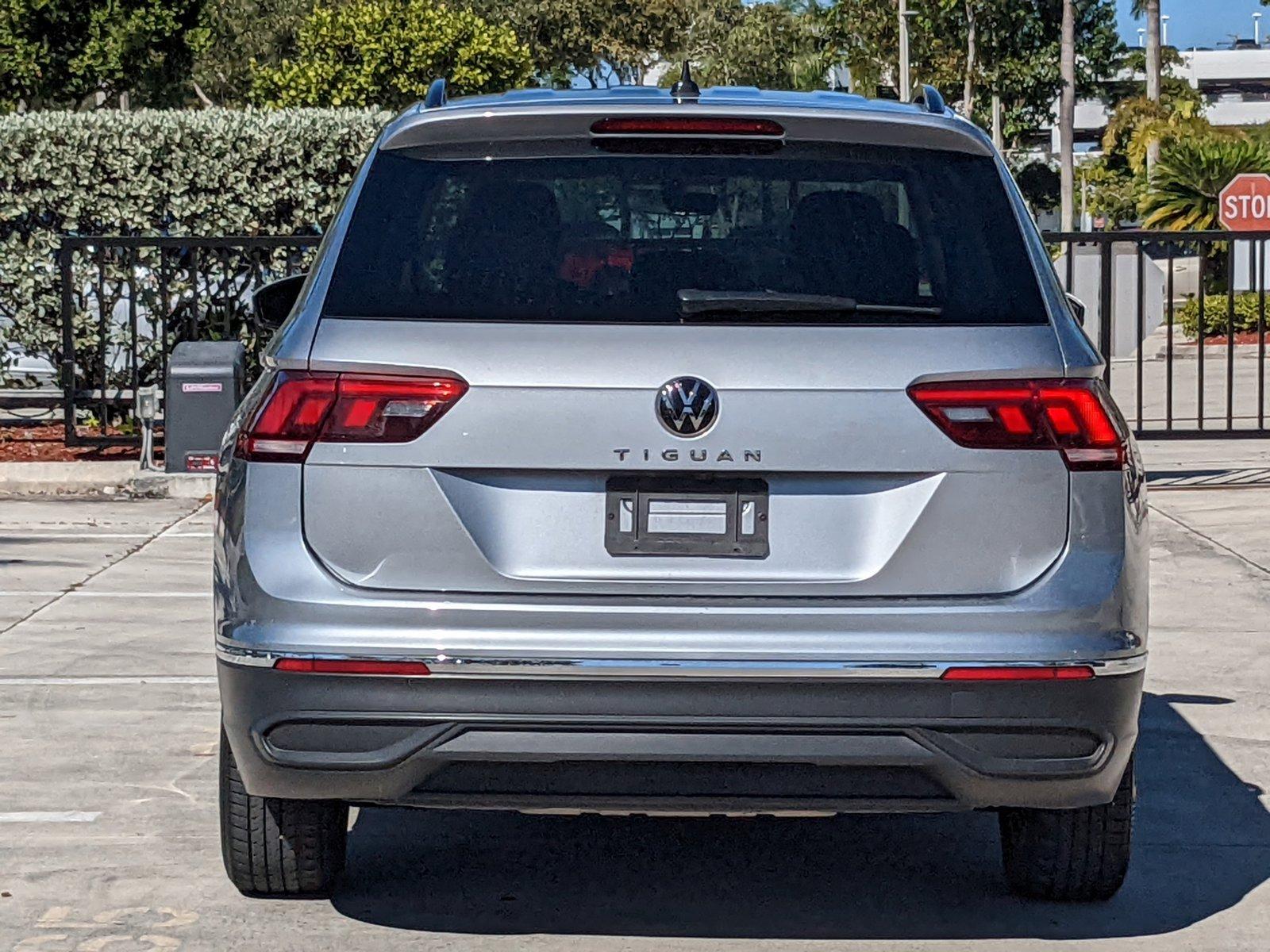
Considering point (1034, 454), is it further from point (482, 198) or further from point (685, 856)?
point (685, 856)

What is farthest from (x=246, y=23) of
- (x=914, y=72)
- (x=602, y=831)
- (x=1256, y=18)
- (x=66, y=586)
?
(x=1256, y=18)

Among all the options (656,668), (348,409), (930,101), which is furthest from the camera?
(930,101)

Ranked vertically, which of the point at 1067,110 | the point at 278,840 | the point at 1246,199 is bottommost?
the point at 278,840

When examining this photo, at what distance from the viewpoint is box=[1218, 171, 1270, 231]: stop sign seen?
2289 cm

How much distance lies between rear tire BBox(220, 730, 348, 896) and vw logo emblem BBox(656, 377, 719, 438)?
47.8 inches

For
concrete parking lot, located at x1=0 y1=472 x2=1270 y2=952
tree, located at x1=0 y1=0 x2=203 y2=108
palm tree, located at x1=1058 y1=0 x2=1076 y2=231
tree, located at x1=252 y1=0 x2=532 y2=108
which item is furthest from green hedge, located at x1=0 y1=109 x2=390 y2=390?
palm tree, located at x1=1058 y1=0 x2=1076 y2=231

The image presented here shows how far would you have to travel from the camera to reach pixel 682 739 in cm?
394

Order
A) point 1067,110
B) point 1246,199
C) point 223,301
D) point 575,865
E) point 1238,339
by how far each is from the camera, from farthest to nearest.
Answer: point 1067,110 < point 1238,339 < point 1246,199 < point 223,301 < point 575,865

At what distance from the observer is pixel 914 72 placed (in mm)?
72125

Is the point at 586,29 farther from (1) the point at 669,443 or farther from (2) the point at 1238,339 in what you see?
(1) the point at 669,443

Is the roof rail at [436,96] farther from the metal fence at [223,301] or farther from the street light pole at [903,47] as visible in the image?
the street light pole at [903,47]

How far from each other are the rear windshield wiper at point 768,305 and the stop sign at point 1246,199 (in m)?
19.8

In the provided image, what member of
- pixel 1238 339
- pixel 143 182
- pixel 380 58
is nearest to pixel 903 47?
pixel 380 58

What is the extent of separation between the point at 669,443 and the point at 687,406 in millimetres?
77
